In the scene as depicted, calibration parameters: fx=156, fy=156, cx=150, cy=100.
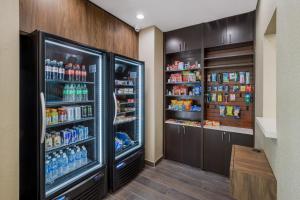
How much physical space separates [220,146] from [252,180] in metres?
1.44

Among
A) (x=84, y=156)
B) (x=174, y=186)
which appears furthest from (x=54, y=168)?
(x=174, y=186)

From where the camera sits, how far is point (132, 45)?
2982 mm

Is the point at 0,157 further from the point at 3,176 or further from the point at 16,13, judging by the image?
A: the point at 16,13

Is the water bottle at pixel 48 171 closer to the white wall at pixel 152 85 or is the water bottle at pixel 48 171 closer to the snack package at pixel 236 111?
the white wall at pixel 152 85

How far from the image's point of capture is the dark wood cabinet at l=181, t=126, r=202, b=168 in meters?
2.88

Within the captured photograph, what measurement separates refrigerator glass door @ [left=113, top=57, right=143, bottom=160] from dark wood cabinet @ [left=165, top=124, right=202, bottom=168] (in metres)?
0.73

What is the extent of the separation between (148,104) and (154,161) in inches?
43.2

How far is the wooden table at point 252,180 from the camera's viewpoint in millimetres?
1221

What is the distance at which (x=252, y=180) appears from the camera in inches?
50.2

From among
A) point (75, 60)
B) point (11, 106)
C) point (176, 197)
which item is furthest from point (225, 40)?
point (11, 106)

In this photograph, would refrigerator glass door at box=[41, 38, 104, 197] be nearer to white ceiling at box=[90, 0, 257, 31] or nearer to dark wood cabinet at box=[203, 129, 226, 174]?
white ceiling at box=[90, 0, 257, 31]

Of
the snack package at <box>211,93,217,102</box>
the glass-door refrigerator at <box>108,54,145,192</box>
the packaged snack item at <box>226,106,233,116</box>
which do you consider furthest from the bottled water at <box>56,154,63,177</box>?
the packaged snack item at <box>226,106,233,116</box>

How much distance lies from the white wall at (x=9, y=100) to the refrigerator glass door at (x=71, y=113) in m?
0.29

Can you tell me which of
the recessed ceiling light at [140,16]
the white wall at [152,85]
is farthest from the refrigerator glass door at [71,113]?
the white wall at [152,85]
